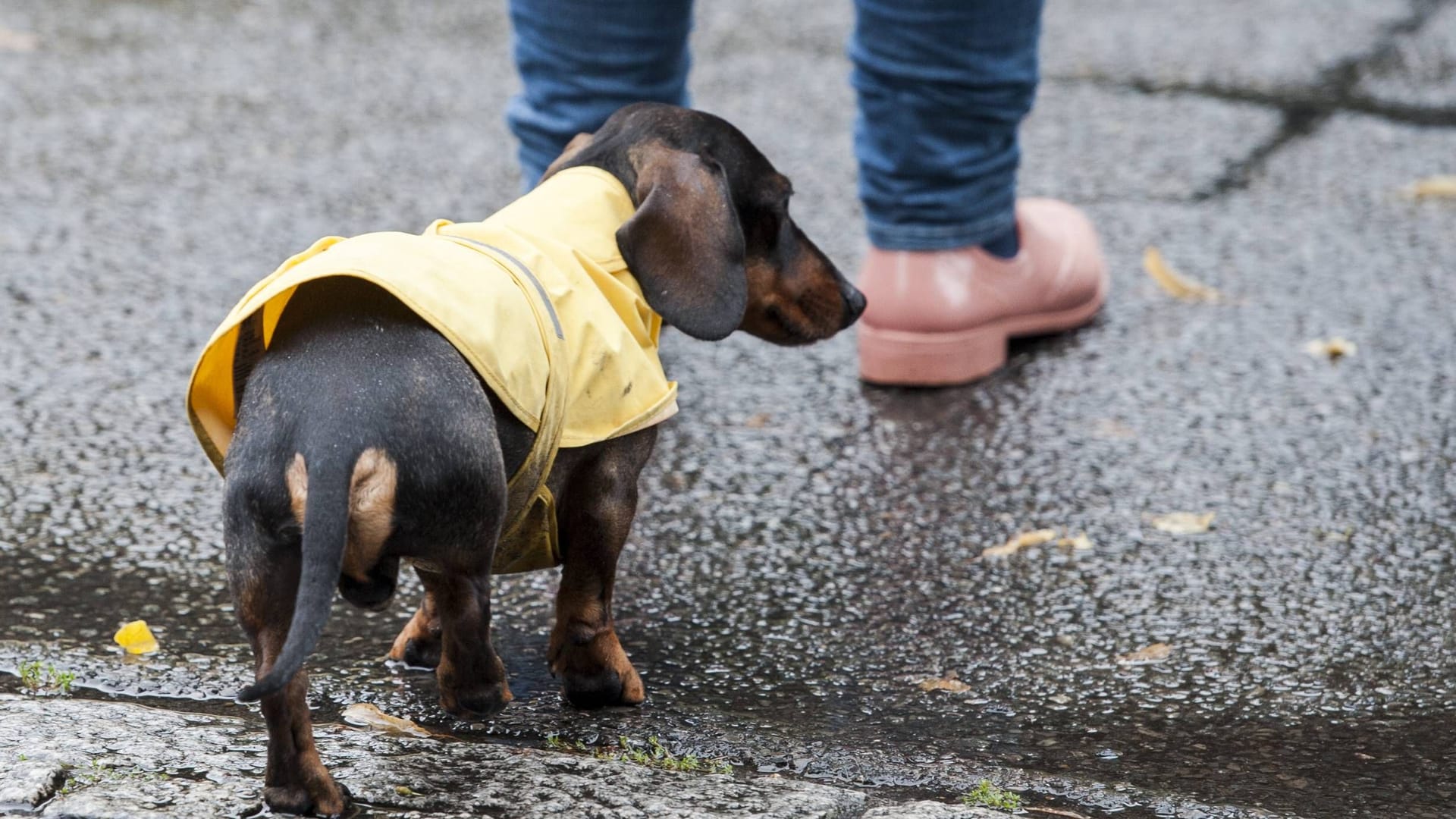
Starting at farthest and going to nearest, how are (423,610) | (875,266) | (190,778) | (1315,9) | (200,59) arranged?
(1315,9) < (200,59) < (875,266) < (423,610) < (190,778)

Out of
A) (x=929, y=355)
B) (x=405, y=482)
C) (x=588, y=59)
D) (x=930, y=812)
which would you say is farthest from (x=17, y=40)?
(x=930, y=812)

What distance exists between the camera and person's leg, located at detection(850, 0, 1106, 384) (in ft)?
10.6

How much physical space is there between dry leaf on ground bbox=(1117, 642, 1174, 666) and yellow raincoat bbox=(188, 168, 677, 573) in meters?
0.75

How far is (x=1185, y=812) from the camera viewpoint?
6.43ft

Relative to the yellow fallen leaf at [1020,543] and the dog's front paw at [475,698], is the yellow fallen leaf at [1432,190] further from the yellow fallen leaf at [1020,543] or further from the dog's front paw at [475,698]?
the dog's front paw at [475,698]

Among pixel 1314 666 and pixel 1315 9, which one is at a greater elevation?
pixel 1315 9

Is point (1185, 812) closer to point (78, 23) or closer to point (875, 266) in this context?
point (875, 266)

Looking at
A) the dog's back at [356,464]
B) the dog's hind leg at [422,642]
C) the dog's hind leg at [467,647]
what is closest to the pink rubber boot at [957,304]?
the dog's hind leg at [422,642]

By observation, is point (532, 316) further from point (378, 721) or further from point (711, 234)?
point (378, 721)

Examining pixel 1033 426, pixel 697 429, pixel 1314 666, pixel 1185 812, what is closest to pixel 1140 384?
pixel 1033 426

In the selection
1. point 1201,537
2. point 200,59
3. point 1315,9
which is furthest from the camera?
point 1315,9

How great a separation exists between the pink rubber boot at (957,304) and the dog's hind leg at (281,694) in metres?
1.81

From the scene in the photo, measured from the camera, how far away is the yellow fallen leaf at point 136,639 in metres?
2.31

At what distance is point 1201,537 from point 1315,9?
152 inches
